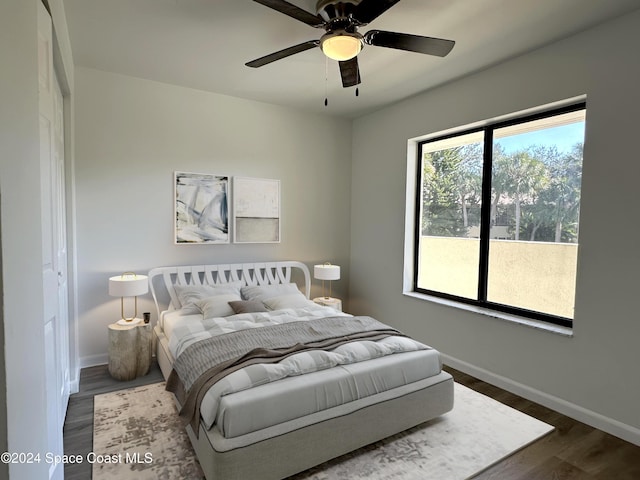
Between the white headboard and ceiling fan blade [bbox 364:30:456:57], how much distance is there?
2.87 metres

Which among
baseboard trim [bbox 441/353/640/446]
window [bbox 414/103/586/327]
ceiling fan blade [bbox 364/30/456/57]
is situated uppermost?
ceiling fan blade [bbox 364/30/456/57]

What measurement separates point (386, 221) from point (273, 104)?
82.0 inches

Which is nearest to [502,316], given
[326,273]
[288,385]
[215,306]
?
[326,273]

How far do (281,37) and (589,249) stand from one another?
2.90 meters

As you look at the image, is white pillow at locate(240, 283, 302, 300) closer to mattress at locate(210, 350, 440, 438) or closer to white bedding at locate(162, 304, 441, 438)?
white bedding at locate(162, 304, 441, 438)

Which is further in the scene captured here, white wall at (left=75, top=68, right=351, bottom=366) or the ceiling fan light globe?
white wall at (left=75, top=68, right=351, bottom=366)

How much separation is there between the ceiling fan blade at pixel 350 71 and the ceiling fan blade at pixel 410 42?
0.91 feet

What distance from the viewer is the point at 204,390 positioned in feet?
6.80

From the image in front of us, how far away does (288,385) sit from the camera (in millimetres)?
2111

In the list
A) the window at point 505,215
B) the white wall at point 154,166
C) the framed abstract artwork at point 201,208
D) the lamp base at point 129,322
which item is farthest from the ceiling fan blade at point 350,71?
the lamp base at point 129,322

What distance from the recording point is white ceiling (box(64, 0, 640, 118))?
7.87 ft

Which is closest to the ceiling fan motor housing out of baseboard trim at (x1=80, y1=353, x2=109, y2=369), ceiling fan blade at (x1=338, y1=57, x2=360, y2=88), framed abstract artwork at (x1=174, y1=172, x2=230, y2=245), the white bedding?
ceiling fan blade at (x1=338, y1=57, x2=360, y2=88)

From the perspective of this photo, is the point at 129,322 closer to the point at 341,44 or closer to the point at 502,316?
the point at 341,44

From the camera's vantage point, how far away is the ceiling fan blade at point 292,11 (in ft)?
5.93
